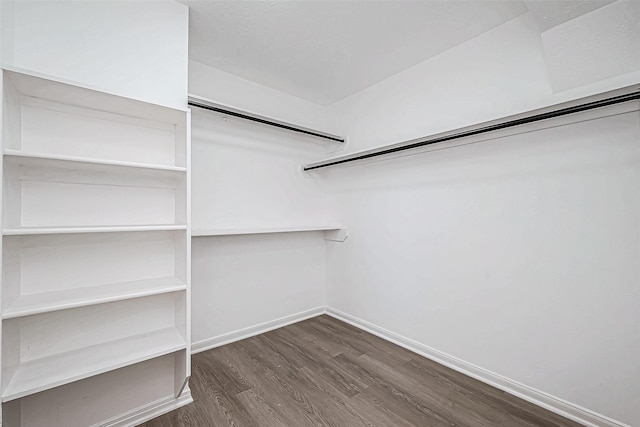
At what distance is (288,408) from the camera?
5.33 ft

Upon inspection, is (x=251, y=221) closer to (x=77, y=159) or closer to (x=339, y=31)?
(x=77, y=159)

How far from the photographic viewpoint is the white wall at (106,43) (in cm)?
129

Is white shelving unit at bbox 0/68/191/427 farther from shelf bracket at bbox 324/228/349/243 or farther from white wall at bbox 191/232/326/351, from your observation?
shelf bracket at bbox 324/228/349/243

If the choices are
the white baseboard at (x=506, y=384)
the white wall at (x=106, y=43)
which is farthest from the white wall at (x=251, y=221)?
the white baseboard at (x=506, y=384)

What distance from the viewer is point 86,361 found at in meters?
1.35

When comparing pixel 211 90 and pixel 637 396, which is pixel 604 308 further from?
pixel 211 90

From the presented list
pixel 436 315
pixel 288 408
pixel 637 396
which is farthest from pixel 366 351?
pixel 637 396

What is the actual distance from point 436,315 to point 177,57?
2579 mm

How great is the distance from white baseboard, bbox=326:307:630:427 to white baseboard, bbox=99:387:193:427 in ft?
5.35

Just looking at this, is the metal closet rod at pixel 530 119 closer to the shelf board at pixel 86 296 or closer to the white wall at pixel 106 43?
the white wall at pixel 106 43

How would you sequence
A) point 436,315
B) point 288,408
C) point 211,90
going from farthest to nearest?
point 211,90 < point 436,315 < point 288,408

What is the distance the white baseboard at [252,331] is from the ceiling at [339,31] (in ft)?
7.71

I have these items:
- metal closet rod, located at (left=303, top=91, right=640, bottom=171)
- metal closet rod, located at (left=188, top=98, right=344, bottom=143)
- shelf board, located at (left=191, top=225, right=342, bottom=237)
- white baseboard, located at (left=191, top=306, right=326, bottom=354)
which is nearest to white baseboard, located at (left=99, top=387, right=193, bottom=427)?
white baseboard, located at (left=191, top=306, right=326, bottom=354)

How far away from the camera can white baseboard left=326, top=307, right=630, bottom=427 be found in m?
1.48
